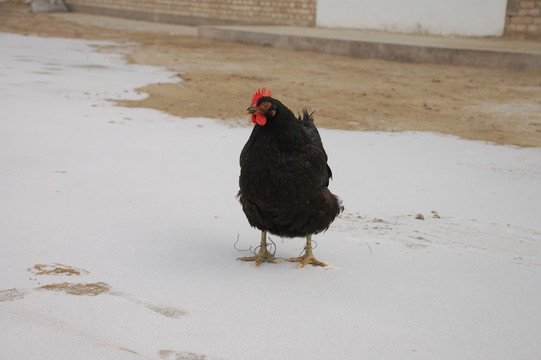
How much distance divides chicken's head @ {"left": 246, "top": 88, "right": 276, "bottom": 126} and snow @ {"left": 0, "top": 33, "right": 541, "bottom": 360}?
2.84 feet

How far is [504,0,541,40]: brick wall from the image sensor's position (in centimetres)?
1362

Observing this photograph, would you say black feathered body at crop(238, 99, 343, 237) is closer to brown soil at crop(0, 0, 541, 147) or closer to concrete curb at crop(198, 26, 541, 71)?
brown soil at crop(0, 0, 541, 147)

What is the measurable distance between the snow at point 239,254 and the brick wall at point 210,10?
43.5 feet

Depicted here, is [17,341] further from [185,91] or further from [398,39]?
[398,39]

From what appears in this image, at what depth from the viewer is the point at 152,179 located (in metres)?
4.98

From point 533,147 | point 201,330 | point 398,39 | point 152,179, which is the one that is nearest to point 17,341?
point 201,330

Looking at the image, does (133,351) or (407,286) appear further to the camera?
(407,286)

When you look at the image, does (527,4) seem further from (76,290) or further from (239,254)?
(76,290)

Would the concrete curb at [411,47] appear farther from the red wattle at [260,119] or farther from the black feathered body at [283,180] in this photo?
the red wattle at [260,119]

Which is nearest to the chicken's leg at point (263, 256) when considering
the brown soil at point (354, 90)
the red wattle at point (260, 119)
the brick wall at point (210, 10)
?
the red wattle at point (260, 119)

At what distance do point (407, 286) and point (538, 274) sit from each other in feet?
2.57

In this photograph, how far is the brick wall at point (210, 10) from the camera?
19.0 meters

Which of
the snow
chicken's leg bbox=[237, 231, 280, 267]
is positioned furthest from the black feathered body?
the snow

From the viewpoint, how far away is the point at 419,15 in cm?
1581
